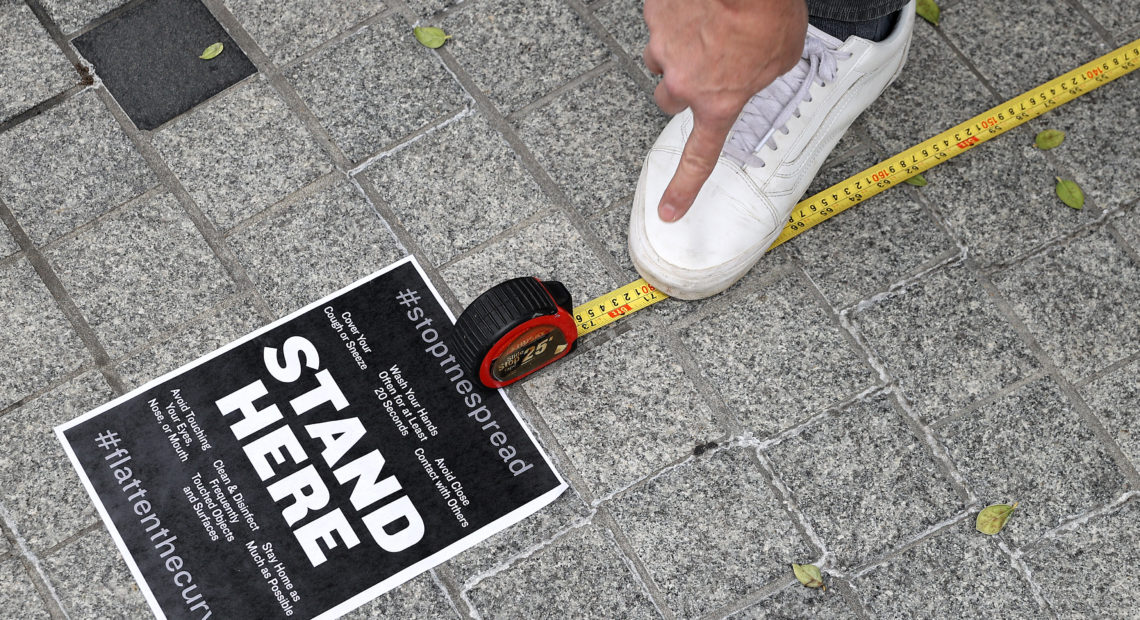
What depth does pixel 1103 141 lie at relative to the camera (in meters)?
3.13

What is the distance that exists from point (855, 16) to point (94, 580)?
2973 mm

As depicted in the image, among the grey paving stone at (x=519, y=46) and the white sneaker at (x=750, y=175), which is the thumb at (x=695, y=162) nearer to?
the white sneaker at (x=750, y=175)

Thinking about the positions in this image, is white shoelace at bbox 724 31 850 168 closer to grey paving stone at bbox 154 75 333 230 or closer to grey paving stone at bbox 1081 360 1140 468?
grey paving stone at bbox 1081 360 1140 468

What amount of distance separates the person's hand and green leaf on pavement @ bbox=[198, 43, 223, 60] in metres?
1.95

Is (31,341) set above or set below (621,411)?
above

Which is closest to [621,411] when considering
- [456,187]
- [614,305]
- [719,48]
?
[614,305]

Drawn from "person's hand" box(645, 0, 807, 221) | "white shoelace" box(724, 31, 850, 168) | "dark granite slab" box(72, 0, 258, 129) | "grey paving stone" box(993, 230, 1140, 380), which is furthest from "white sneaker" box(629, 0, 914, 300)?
"dark granite slab" box(72, 0, 258, 129)

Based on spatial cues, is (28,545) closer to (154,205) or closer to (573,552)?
(154,205)

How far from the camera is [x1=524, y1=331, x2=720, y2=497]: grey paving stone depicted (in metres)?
2.83

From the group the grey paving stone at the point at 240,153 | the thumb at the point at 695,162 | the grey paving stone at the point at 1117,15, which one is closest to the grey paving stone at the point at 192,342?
the grey paving stone at the point at 240,153

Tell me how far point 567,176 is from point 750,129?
2.18ft

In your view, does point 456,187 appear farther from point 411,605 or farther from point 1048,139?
point 1048,139

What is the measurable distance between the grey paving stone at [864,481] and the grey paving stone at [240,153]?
6.36 feet

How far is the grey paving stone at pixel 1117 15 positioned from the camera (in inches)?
129
